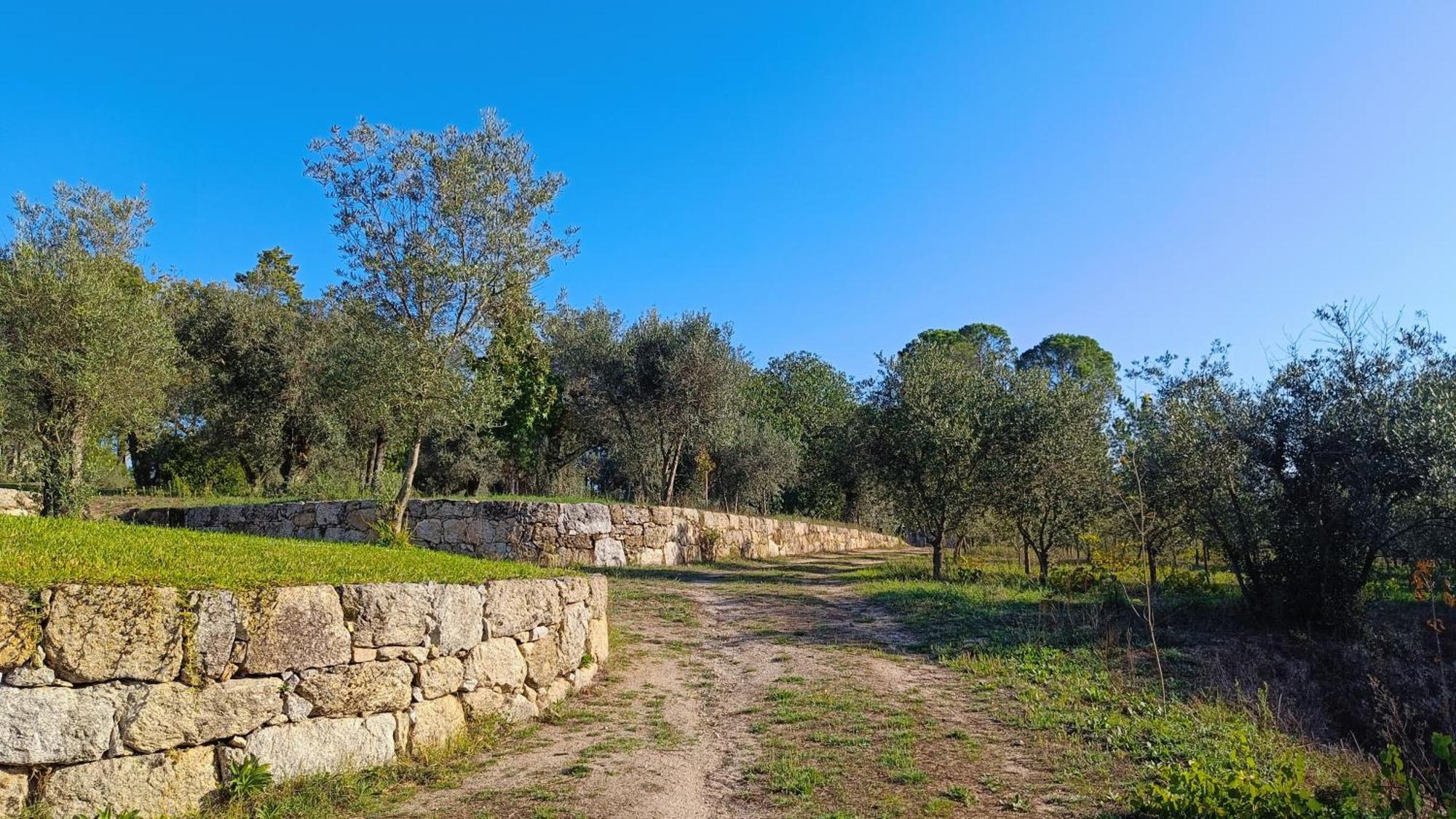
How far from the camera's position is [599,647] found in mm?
9625

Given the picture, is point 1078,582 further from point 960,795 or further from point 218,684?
point 218,684

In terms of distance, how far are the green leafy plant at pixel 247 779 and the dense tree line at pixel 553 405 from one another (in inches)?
291

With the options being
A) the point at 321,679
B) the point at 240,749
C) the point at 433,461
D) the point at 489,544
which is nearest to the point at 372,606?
the point at 321,679

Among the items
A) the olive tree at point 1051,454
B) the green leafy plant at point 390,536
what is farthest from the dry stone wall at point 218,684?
the olive tree at point 1051,454

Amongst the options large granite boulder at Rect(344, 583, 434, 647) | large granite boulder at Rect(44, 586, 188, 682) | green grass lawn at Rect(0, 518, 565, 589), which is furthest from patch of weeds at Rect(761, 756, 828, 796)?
large granite boulder at Rect(44, 586, 188, 682)

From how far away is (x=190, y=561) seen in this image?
6.24 m

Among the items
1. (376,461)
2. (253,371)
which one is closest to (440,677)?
(376,461)

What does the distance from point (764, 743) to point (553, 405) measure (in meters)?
24.9

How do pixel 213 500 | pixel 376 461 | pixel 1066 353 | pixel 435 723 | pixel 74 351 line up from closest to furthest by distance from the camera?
pixel 435 723 < pixel 74 351 < pixel 213 500 < pixel 376 461 < pixel 1066 353

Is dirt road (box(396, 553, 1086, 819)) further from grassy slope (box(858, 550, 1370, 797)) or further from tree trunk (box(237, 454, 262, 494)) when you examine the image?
tree trunk (box(237, 454, 262, 494))

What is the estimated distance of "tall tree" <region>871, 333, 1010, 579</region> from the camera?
17922mm

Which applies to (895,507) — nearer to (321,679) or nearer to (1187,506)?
(1187,506)

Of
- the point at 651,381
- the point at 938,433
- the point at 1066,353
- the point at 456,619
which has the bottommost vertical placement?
the point at 456,619

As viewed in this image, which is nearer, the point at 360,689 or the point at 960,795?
the point at 960,795
